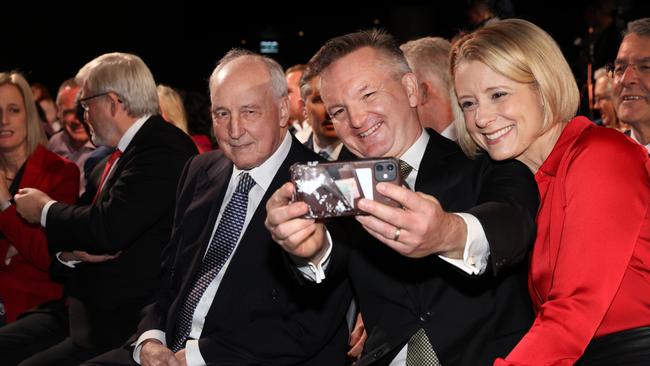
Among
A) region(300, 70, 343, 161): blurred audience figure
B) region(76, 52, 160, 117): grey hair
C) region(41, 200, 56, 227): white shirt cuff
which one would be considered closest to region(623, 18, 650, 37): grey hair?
region(300, 70, 343, 161): blurred audience figure

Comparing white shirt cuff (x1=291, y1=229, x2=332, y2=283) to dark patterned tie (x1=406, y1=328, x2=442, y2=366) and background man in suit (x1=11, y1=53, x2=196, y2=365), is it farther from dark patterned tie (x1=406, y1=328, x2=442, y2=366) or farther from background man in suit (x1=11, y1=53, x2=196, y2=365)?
background man in suit (x1=11, y1=53, x2=196, y2=365)

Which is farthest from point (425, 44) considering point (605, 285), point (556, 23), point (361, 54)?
point (556, 23)

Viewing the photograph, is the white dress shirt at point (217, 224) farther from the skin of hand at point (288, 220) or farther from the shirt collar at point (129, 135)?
the skin of hand at point (288, 220)

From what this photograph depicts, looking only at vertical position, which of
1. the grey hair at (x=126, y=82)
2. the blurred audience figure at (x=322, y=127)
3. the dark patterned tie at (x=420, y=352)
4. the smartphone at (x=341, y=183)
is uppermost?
the smartphone at (x=341, y=183)

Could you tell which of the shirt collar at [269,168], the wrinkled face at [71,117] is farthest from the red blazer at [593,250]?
the wrinkled face at [71,117]

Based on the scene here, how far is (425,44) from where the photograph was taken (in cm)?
411

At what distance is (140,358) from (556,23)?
24.0ft

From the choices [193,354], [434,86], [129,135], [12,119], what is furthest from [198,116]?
[193,354]

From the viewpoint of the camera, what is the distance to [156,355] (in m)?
3.12

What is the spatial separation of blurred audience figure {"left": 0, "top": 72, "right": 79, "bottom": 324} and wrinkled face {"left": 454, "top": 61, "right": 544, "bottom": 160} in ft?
8.69

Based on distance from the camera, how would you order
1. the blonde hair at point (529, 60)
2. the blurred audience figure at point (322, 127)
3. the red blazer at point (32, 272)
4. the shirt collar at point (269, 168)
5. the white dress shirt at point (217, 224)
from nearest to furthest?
the blonde hair at point (529, 60), the white dress shirt at point (217, 224), the shirt collar at point (269, 168), the red blazer at point (32, 272), the blurred audience figure at point (322, 127)

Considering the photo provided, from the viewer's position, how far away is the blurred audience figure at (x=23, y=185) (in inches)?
164

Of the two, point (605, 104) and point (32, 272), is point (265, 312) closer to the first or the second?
point (32, 272)

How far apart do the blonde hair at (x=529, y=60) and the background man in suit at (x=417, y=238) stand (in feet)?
0.68
